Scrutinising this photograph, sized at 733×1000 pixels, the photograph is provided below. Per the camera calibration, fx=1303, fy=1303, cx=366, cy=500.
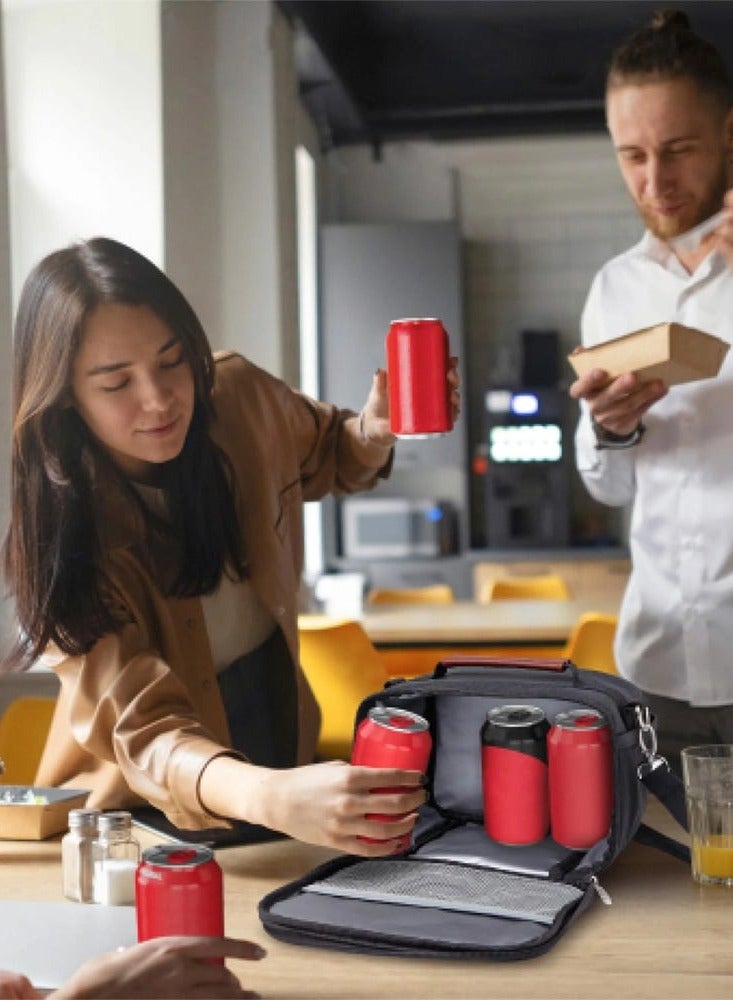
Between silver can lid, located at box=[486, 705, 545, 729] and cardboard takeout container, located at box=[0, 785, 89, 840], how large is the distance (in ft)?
1.96

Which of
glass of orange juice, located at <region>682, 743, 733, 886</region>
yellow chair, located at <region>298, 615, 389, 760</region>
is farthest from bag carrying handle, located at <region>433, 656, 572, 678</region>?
yellow chair, located at <region>298, 615, 389, 760</region>

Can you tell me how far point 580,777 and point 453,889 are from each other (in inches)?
7.6

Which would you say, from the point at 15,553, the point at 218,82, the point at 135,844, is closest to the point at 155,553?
the point at 15,553

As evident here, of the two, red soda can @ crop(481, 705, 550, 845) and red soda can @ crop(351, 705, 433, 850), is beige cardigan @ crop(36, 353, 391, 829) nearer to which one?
red soda can @ crop(351, 705, 433, 850)

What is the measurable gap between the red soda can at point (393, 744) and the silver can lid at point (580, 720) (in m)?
0.18

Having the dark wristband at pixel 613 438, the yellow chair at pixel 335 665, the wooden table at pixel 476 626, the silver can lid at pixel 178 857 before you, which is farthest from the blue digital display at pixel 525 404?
the silver can lid at pixel 178 857

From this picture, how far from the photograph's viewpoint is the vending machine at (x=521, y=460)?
7.14 meters

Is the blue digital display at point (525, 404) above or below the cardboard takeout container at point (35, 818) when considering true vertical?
above

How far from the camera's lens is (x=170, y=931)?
120cm

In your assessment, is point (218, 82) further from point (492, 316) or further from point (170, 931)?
point (492, 316)

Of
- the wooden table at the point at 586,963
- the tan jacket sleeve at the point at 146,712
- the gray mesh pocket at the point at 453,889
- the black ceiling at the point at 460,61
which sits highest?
the black ceiling at the point at 460,61

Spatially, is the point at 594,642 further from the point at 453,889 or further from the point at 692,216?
the point at 453,889

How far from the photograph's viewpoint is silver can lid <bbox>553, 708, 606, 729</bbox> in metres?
1.46

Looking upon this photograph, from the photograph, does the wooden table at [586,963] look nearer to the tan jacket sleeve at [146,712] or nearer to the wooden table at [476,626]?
the tan jacket sleeve at [146,712]
